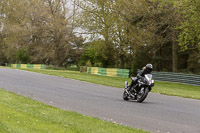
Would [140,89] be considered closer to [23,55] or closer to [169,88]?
[169,88]

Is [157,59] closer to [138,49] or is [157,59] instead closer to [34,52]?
[138,49]

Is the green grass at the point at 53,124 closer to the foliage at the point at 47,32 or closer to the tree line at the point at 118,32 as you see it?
the tree line at the point at 118,32

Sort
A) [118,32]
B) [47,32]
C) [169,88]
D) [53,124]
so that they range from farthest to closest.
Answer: [47,32] < [118,32] < [169,88] < [53,124]

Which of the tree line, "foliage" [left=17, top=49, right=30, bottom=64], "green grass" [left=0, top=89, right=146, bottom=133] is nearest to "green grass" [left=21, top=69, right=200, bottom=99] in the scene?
the tree line

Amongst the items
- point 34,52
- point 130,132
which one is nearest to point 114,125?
point 130,132

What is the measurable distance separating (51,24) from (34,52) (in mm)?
11486

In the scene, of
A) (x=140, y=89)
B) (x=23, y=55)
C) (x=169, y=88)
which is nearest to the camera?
(x=140, y=89)

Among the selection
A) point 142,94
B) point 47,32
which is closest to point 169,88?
point 142,94

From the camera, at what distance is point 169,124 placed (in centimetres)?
902

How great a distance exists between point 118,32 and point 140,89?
28186mm

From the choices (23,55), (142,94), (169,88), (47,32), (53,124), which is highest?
(47,32)

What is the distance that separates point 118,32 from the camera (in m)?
41.8

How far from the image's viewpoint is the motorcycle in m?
13.5

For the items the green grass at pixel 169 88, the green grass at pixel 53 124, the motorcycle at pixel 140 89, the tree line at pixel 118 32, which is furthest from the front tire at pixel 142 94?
the tree line at pixel 118 32
